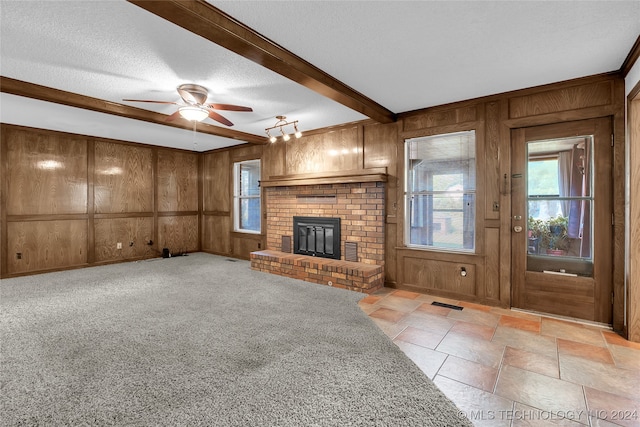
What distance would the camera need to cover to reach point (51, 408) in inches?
68.8

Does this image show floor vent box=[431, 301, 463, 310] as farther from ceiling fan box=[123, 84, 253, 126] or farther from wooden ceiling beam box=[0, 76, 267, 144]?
wooden ceiling beam box=[0, 76, 267, 144]

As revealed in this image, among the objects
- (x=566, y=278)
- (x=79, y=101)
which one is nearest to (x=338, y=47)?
(x=79, y=101)

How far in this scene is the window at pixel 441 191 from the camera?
3844 mm

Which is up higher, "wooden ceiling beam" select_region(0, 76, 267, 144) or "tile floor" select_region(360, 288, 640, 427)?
"wooden ceiling beam" select_region(0, 76, 267, 144)

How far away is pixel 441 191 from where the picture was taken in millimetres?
3973

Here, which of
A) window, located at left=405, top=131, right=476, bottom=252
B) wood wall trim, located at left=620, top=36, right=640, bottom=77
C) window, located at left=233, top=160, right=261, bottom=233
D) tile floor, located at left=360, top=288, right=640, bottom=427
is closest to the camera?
tile floor, located at left=360, top=288, right=640, bottom=427

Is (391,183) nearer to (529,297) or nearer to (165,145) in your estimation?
(529,297)

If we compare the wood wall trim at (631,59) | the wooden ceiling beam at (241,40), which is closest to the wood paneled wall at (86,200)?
the wooden ceiling beam at (241,40)

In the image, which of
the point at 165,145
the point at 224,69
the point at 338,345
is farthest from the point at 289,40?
the point at 165,145

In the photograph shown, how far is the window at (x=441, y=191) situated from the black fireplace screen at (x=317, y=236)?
1.15 m

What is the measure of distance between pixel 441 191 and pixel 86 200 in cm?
612

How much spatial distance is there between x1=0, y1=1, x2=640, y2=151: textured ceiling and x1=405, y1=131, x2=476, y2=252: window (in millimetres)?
612

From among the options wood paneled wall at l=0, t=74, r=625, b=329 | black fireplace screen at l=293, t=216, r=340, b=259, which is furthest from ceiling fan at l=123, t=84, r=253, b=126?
black fireplace screen at l=293, t=216, r=340, b=259

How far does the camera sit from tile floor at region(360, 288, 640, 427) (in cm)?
175
